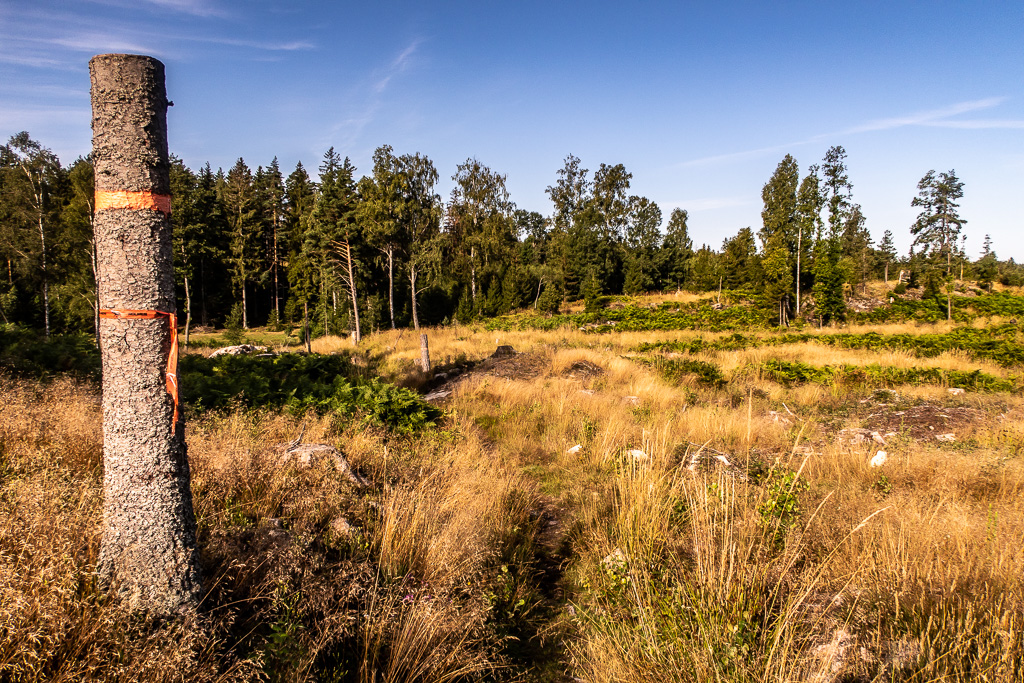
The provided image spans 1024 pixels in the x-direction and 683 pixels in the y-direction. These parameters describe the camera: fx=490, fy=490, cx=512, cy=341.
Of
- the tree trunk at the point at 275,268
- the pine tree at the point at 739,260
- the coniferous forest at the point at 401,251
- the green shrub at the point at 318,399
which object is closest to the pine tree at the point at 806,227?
the coniferous forest at the point at 401,251

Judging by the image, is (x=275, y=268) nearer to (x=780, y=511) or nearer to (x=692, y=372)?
(x=692, y=372)

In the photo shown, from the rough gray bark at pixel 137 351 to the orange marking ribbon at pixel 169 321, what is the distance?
16 mm

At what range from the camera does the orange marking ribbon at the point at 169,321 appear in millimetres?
1993

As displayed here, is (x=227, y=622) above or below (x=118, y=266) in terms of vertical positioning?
below

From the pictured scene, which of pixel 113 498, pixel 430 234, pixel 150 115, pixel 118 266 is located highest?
pixel 430 234

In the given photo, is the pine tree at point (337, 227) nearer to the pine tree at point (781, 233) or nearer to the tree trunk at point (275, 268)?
the tree trunk at point (275, 268)

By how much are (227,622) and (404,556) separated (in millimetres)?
1200

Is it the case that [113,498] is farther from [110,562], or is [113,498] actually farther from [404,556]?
[404,556]

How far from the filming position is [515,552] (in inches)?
156

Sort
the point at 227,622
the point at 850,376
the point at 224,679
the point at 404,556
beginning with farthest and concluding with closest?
the point at 850,376 < the point at 404,556 < the point at 227,622 < the point at 224,679

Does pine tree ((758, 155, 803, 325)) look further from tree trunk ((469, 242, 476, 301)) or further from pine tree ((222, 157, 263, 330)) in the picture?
pine tree ((222, 157, 263, 330))

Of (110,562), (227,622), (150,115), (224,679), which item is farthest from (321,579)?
(150,115)

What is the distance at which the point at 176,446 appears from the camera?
2115 millimetres

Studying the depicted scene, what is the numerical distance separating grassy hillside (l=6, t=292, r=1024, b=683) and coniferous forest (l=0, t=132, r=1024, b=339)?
18.4 metres
